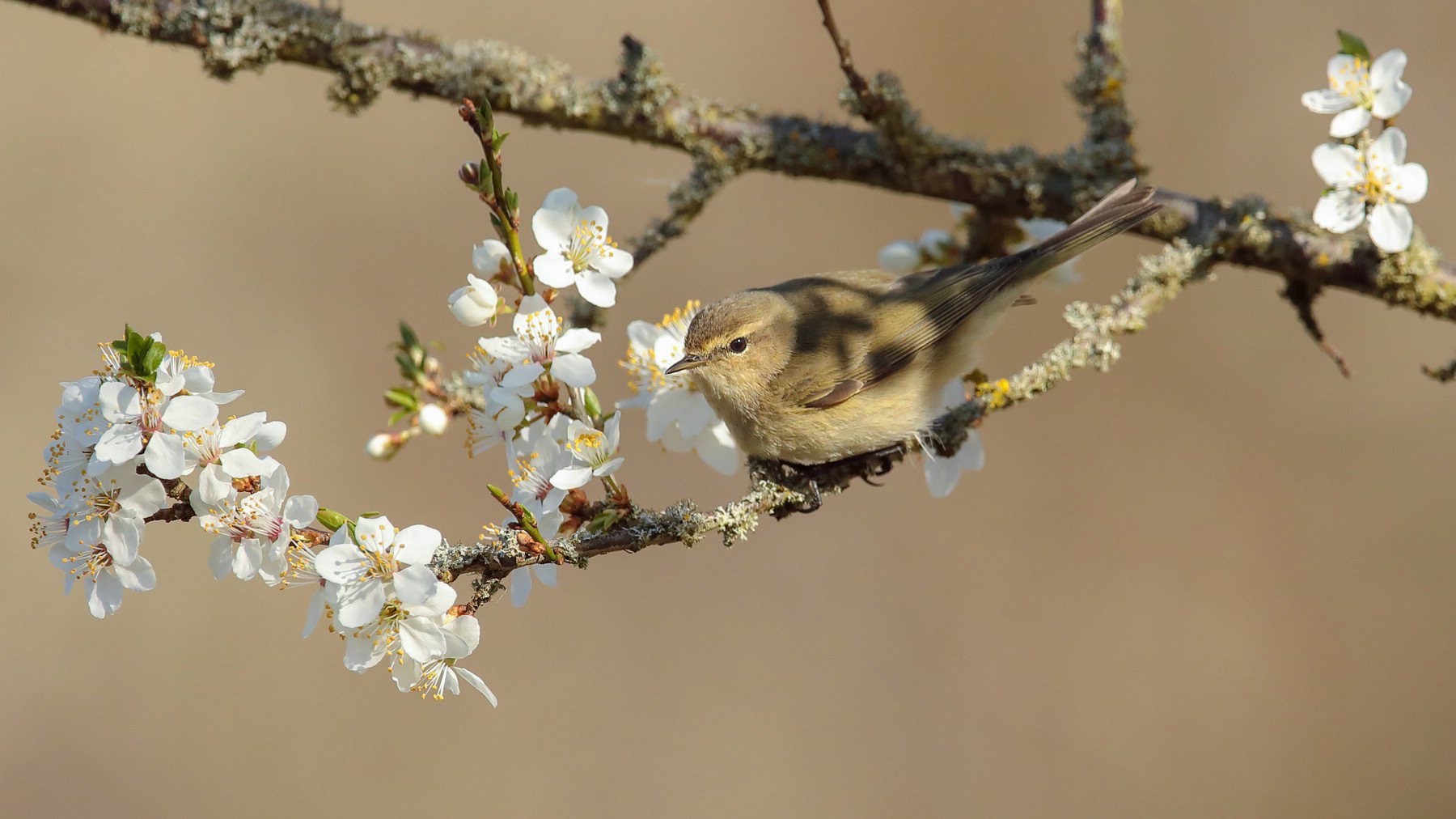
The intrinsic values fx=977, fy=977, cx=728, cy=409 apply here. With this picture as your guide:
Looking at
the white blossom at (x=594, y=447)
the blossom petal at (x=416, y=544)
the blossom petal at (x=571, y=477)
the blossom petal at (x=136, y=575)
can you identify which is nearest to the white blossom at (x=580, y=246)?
the white blossom at (x=594, y=447)

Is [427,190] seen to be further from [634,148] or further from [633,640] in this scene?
[633,640]

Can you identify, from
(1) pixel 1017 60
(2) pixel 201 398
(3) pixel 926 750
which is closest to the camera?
(2) pixel 201 398

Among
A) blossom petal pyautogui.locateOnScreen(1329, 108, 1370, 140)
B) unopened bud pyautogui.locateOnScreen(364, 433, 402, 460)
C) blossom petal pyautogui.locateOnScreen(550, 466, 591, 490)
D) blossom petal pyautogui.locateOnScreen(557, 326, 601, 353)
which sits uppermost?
blossom petal pyautogui.locateOnScreen(1329, 108, 1370, 140)

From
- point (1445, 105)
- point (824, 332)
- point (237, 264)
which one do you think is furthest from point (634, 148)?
point (1445, 105)

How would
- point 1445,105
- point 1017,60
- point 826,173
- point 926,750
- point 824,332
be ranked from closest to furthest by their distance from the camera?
point 826,173
point 824,332
point 926,750
point 1445,105
point 1017,60

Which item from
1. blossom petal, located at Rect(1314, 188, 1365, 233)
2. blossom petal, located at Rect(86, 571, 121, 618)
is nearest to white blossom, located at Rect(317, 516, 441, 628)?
blossom petal, located at Rect(86, 571, 121, 618)

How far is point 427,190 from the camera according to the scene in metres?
6.39

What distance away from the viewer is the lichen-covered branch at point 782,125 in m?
2.93

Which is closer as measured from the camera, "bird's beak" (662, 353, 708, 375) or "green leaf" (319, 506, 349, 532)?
"green leaf" (319, 506, 349, 532)

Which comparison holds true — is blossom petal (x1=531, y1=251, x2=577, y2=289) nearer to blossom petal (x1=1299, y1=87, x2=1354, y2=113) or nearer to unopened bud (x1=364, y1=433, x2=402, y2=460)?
unopened bud (x1=364, y1=433, x2=402, y2=460)

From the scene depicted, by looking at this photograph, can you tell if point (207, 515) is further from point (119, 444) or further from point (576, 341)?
point (576, 341)

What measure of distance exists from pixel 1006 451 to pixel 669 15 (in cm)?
376

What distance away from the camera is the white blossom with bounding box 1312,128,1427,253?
2779 mm

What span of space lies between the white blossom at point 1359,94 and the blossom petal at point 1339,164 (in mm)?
55
